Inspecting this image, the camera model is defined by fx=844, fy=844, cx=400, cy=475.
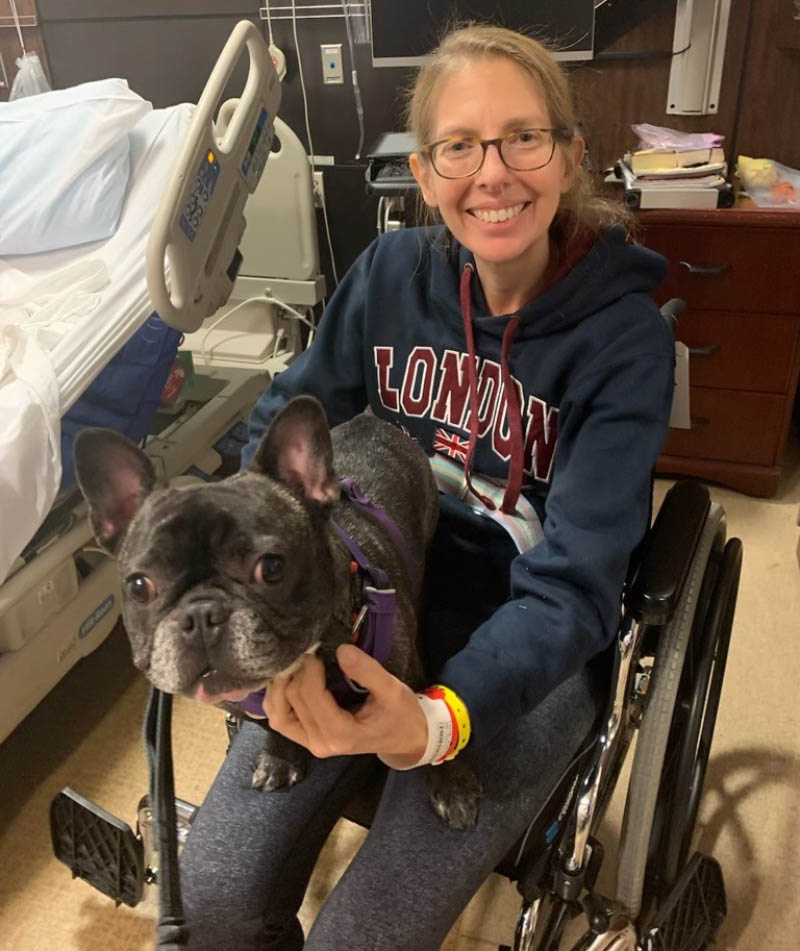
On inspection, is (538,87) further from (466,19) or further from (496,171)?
(466,19)

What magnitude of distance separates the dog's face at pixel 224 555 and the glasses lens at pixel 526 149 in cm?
47

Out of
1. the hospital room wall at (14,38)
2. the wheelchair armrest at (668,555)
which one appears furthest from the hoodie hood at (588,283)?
the hospital room wall at (14,38)

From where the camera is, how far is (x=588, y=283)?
110cm

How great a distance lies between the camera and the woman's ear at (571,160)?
1.13 m

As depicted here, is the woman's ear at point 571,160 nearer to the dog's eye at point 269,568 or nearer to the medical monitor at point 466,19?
the dog's eye at point 269,568

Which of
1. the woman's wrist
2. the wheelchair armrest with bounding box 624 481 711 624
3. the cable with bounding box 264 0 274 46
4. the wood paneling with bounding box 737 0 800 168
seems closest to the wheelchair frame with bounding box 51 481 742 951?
the wheelchair armrest with bounding box 624 481 711 624

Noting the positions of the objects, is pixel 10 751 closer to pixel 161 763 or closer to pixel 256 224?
pixel 161 763

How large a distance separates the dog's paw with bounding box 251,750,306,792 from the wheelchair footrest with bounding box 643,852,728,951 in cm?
53

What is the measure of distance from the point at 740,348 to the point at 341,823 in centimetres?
165

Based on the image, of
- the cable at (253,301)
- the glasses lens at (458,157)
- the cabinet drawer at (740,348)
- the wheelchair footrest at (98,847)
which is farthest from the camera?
the cable at (253,301)

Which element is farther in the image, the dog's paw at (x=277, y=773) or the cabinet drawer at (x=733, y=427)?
the cabinet drawer at (x=733, y=427)

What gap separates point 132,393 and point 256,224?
1089 mm

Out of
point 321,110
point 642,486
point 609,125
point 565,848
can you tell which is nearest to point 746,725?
point 565,848

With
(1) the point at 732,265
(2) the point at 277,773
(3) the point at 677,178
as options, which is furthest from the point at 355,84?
(2) the point at 277,773
